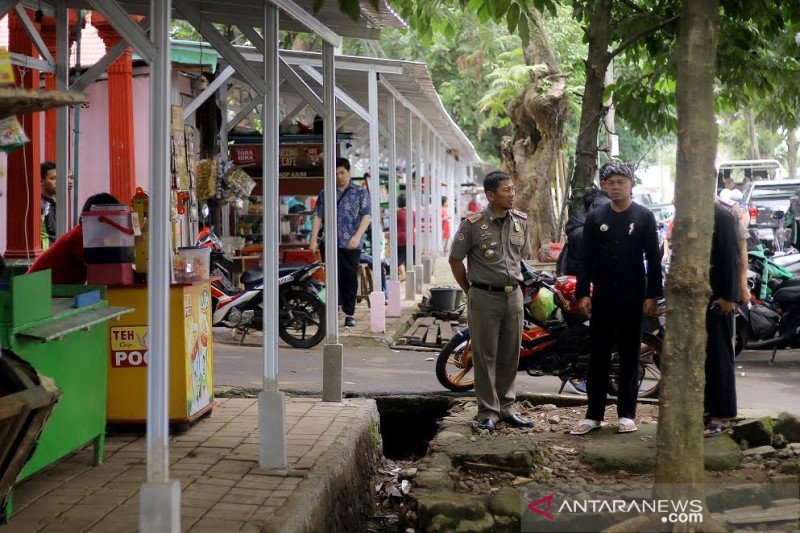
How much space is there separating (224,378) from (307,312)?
2229 millimetres

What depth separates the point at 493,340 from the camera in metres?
7.96

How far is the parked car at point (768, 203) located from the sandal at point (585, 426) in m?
16.7

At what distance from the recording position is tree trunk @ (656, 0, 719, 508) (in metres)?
5.00

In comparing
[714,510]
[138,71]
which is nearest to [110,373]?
[714,510]

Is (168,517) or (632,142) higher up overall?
(632,142)

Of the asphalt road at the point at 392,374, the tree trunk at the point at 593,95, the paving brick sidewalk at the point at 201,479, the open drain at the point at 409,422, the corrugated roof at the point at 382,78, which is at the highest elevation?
the corrugated roof at the point at 382,78

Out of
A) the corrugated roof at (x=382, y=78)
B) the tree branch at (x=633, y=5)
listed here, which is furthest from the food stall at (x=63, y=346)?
the corrugated roof at (x=382, y=78)

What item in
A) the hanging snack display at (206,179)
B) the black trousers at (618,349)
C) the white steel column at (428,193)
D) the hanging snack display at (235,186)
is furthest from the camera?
the white steel column at (428,193)

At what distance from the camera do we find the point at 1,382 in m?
4.59

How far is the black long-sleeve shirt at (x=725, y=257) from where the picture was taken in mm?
7387

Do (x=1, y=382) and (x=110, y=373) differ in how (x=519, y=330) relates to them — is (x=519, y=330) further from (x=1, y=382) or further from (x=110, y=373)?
(x=1, y=382)

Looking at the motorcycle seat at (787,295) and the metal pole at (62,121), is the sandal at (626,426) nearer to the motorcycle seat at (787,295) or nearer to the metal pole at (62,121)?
the metal pole at (62,121)

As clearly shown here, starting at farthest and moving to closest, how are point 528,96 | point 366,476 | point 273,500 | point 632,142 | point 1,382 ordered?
point 632,142 → point 528,96 → point 366,476 → point 273,500 → point 1,382

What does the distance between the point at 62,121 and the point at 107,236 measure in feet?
6.16
